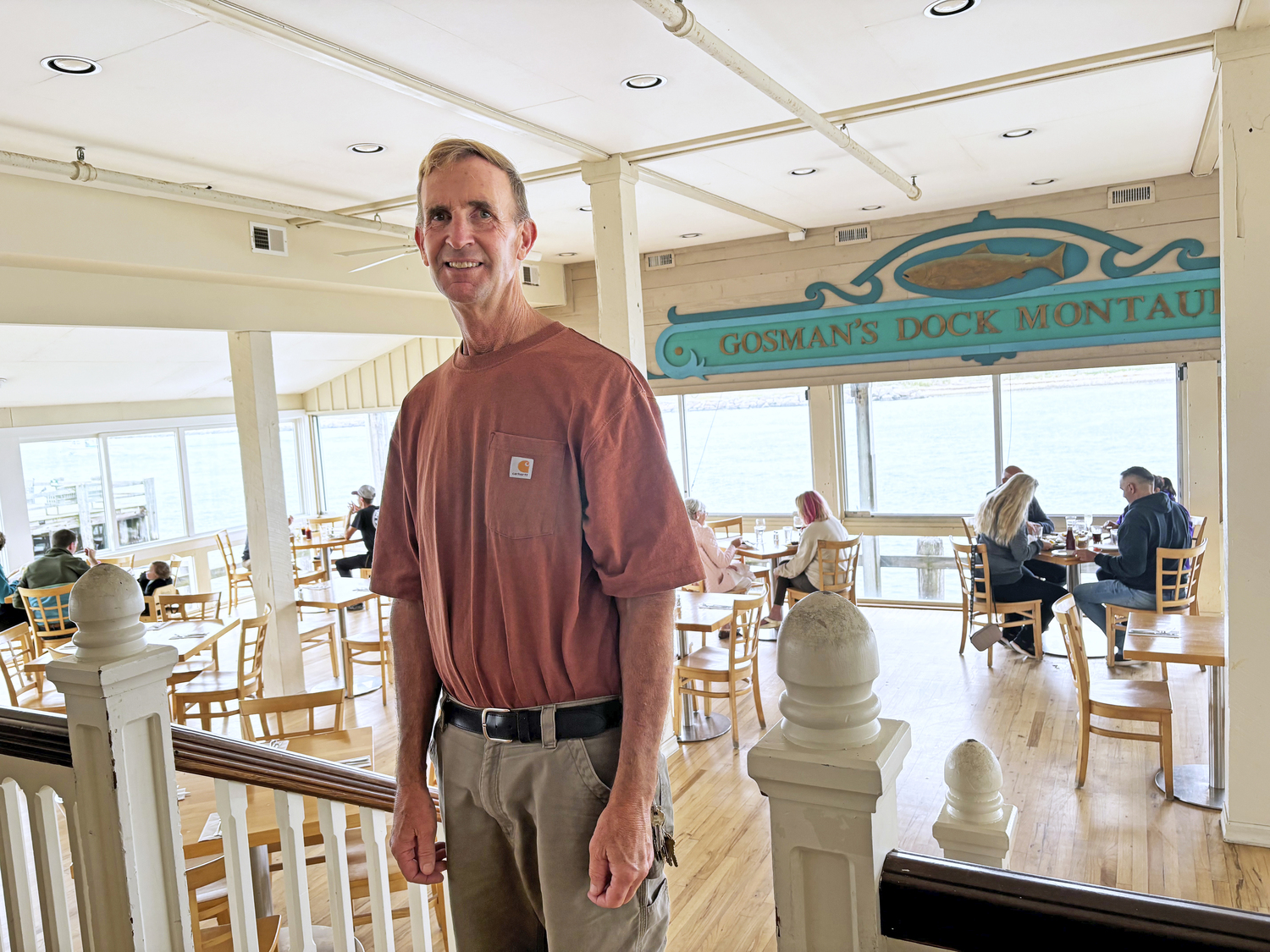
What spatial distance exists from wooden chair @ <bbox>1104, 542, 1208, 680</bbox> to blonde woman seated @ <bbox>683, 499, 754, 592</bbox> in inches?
98.7

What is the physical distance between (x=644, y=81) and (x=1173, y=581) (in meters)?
4.69

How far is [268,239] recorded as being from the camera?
20.1 ft

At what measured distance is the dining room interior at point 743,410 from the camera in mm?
1801

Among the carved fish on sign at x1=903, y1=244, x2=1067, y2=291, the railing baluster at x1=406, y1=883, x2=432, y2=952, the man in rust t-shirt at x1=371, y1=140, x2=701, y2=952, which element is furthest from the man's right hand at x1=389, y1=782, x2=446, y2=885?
the carved fish on sign at x1=903, y1=244, x2=1067, y2=291

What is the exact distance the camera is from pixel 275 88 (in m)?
3.87

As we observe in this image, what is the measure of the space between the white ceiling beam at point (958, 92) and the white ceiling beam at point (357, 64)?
0.63m

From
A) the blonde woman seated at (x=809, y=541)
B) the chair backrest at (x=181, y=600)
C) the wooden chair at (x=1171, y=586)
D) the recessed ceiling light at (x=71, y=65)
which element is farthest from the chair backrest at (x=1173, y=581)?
the chair backrest at (x=181, y=600)

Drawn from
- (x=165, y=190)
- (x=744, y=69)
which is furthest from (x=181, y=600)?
(x=744, y=69)

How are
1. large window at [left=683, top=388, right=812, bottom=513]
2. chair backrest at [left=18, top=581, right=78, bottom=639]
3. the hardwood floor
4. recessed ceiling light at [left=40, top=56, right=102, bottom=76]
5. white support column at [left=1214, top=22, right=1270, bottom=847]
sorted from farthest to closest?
large window at [left=683, top=388, right=812, bottom=513], chair backrest at [left=18, top=581, right=78, bottom=639], the hardwood floor, white support column at [left=1214, top=22, right=1270, bottom=847], recessed ceiling light at [left=40, top=56, right=102, bottom=76]

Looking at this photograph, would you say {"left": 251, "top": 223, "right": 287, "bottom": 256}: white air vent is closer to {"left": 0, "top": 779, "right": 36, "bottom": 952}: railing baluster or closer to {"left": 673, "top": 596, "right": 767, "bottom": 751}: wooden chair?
{"left": 673, "top": 596, "right": 767, "bottom": 751}: wooden chair

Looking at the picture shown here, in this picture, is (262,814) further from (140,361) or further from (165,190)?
(140,361)

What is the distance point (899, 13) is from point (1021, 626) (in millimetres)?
4658

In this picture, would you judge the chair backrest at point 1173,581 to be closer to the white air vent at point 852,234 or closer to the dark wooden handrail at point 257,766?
the white air vent at point 852,234

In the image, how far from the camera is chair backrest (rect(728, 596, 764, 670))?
5.31m
